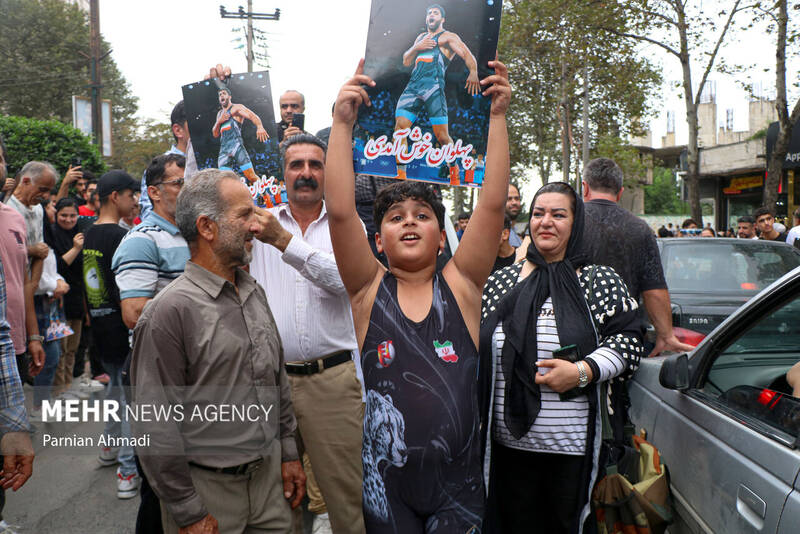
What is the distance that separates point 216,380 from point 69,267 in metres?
5.21

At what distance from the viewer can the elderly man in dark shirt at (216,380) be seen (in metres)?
2.10

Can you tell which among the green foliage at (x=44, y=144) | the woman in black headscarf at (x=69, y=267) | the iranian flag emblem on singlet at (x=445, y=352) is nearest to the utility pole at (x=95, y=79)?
the green foliage at (x=44, y=144)

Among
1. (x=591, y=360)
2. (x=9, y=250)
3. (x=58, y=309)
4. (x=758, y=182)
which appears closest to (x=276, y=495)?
(x=591, y=360)

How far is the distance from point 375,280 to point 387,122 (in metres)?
0.60

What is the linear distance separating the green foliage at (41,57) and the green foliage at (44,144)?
58.0ft

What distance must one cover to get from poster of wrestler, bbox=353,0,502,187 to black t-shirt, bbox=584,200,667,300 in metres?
1.75

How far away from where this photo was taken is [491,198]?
234cm

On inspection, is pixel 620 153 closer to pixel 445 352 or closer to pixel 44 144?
pixel 44 144

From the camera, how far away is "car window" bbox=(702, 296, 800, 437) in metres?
2.14

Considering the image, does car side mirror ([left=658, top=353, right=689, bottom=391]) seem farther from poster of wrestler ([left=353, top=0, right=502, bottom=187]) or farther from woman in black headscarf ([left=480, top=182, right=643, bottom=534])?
poster of wrestler ([left=353, top=0, right=502, bottom=187])

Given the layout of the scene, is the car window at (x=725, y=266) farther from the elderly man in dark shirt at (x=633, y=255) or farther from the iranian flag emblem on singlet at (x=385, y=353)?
the iranian flag emblem on singlet at (x=385, y=353)

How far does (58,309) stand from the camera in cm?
577

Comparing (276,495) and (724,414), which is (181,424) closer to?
(276,495)

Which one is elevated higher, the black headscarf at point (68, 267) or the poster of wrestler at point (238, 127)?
the poster of wrestler at point (238, 127)
